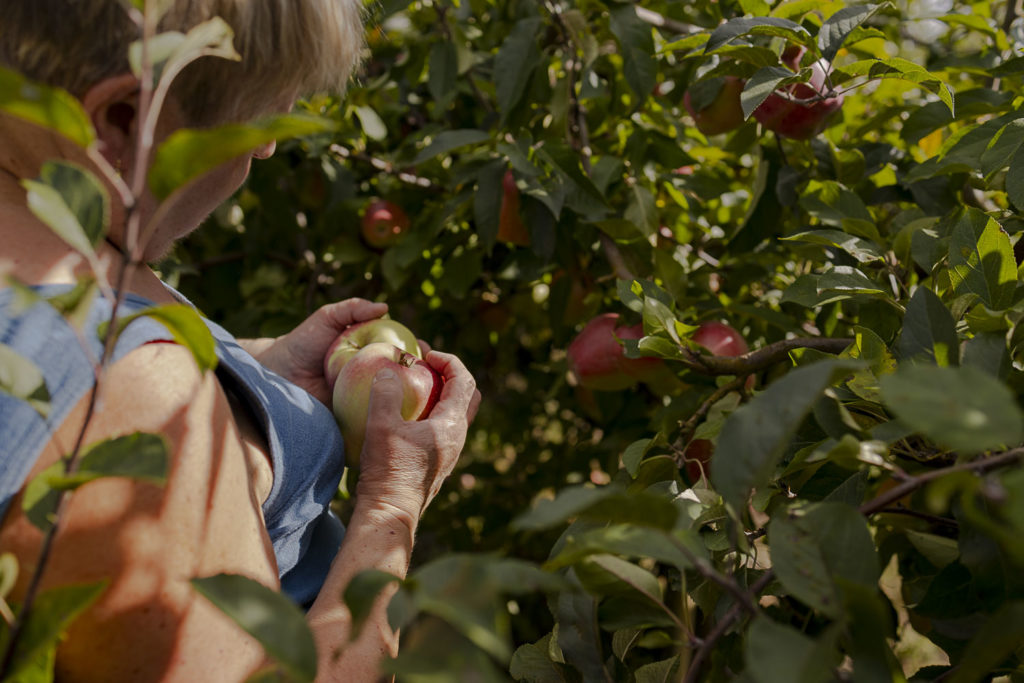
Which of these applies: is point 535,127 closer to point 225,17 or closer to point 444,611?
point 225,17

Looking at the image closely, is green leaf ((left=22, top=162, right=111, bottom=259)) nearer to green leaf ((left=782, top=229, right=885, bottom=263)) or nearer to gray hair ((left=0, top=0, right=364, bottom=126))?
gray hair ((left=0, top=0, right=364, bottom=126))

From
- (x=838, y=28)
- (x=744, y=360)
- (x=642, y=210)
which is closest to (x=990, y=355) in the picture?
(x=744, y=360)

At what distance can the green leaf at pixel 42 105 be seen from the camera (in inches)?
17.4

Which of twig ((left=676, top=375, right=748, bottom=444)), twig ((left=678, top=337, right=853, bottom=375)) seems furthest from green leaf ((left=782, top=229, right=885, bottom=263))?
twig ((left=676, top=375, right=748, bottom=444))

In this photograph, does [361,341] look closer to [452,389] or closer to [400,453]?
[452,389]

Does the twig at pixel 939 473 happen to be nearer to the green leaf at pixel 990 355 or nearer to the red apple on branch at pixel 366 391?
the green leaf at pixel 990 355

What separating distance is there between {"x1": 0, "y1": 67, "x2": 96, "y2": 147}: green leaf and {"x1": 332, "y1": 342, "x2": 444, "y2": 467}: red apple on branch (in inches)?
25.4

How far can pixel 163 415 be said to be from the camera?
26.4 inches

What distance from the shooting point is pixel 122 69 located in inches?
28.0

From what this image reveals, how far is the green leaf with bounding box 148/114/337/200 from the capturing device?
0.46m

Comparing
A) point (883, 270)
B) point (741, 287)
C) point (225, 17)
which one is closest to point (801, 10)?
point (883, 270)

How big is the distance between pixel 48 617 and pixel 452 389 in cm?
70

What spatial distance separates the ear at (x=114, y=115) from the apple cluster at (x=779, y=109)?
98cm

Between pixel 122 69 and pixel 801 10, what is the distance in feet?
3.29
